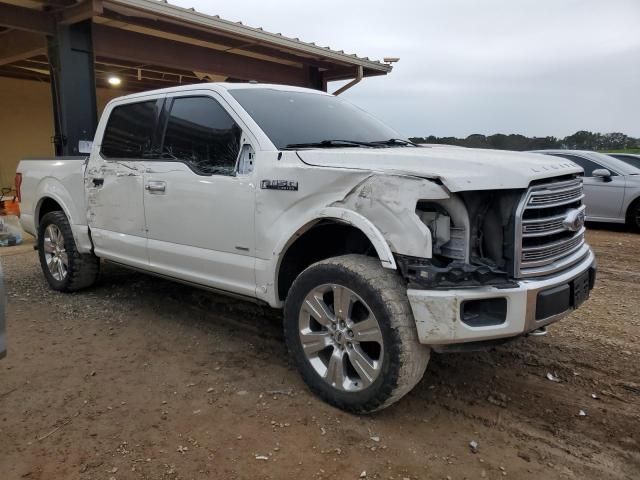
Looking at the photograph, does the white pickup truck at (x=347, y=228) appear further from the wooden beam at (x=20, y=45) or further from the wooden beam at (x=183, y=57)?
the wooden beam at (x=20, y=45)

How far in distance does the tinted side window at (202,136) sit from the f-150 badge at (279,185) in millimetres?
376

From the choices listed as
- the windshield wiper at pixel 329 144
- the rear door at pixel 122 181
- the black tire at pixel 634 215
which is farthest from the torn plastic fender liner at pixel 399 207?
the black tire at pixel 634 215

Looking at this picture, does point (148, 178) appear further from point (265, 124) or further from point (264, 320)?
point (264, 320)

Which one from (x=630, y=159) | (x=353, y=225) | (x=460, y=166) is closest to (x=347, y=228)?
(x=353, y=225)

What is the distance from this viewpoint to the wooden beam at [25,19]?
7602 mm

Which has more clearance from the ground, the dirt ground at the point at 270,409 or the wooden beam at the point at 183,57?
the wooden beam at the point at 183,57

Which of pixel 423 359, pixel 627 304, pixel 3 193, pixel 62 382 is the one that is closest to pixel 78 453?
pixel 62 382

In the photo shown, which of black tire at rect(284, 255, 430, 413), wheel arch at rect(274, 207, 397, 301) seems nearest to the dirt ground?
black tire at rect(284, 255, 430, 413)

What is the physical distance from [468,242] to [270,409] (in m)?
1.54

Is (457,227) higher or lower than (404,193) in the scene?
lower

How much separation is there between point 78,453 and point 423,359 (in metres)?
1.89

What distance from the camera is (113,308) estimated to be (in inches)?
206

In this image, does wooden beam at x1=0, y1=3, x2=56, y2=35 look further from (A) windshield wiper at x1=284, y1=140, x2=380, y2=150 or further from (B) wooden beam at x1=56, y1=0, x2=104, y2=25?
(A) windshield wiper at x1=284, y1=140, x2=380, y2=150

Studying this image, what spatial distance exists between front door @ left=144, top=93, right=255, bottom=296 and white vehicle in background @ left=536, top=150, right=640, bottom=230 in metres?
7.56
